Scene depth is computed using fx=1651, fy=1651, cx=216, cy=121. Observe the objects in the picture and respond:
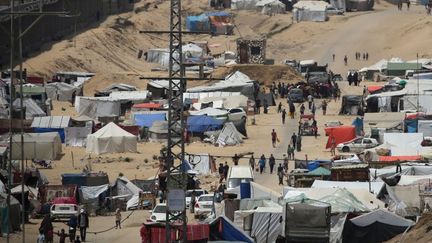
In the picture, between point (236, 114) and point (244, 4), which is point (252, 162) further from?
point (244, 4)

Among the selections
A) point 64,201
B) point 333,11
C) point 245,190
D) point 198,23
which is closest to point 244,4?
point 333,11

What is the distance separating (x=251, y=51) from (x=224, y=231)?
56.0 meters

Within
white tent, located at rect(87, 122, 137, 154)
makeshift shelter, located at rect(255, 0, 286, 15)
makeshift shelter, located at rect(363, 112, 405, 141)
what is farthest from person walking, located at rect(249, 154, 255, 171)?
makeshift shelter, located at rect(255, 0, 286, 15)

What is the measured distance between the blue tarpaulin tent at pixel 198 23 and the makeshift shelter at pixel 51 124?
44.7 meters

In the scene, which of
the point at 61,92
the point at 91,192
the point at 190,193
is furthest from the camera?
the point at 61,92

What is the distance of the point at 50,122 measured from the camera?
203ft

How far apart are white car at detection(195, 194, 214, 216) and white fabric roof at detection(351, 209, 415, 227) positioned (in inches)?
289

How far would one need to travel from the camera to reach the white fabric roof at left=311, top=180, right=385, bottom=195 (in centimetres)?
3934

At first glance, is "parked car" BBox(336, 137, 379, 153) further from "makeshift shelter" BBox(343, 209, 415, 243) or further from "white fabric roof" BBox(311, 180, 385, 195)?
"makeshift shelter" BBox(343, 209, 415, 243)

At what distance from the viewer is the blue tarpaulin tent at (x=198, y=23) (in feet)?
351

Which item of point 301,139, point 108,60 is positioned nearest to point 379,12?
point 108,60

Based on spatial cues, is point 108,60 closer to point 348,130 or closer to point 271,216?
point 348,130

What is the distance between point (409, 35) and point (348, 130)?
43.8 m

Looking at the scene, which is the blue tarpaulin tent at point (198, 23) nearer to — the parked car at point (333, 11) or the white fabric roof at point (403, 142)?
the parked car at point (333, 11)
